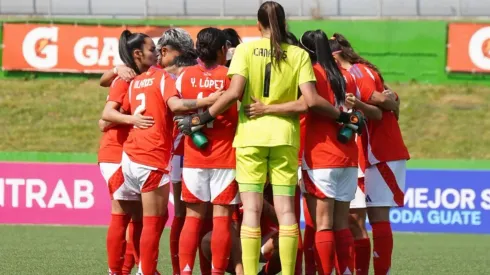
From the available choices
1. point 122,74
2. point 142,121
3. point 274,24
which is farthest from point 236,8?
point 274,24

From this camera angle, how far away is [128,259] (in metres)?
9.22

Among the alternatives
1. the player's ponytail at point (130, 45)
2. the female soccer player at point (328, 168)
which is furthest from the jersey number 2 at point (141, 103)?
the female soccer player at point (328, 168)

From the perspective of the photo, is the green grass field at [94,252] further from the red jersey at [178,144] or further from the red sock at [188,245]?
the red sock at [188,245]

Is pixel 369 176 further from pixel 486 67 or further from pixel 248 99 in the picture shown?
pixel 486 67

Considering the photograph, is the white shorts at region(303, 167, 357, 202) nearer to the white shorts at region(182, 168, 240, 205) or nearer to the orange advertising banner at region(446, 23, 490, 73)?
the white shorts at region(182, 168, 240, 205)

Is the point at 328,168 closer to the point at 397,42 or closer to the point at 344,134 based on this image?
the point at 344,134

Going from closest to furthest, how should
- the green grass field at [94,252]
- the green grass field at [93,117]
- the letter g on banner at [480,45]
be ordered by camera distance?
1. the green grass field at [94,252]
2. the green grass field at [93,117]
3. the letter g on banner at [480,45]

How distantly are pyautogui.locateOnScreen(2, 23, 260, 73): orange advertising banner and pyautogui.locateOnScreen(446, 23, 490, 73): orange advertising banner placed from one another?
15.3 feet

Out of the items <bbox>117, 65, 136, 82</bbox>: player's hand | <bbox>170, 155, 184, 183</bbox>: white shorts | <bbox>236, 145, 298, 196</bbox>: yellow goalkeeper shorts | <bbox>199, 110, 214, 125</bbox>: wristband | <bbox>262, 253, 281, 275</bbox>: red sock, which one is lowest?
<bbox>262, 253, 281, 275</bbox>: red sock

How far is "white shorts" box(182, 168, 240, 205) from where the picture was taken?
829 cm

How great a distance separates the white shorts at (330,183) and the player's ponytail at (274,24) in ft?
3.13

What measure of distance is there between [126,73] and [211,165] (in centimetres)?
130

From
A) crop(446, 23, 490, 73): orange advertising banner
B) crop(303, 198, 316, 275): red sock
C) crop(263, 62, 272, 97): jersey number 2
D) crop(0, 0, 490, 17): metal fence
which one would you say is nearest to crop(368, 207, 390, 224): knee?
crop(303, 198, 316, 275): red sock

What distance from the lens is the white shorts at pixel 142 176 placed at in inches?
336
